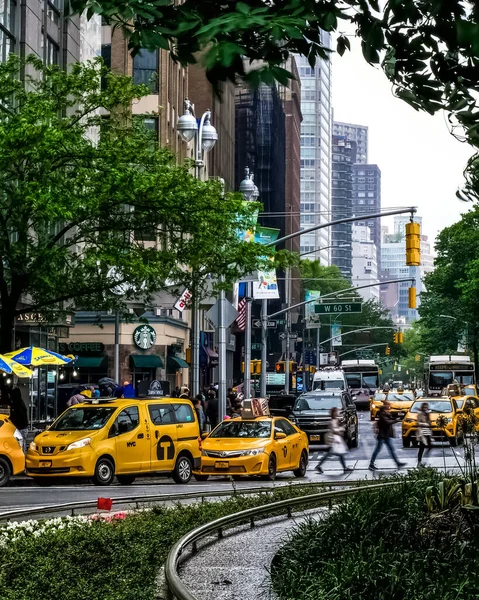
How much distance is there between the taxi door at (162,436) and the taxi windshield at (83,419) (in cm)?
106

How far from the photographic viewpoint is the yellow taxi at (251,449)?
27.1 metres

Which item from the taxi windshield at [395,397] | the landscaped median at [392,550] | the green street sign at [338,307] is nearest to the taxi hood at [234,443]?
the landscaped median at [392,550]

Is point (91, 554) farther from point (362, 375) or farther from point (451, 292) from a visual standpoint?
point (451, 292)

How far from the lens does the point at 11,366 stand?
27.9m

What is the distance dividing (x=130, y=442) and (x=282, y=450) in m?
3.93

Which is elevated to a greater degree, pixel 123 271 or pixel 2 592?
pixel 123 271

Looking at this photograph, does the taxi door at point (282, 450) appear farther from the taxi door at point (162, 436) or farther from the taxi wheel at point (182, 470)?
the taxi door at point (162, 436)

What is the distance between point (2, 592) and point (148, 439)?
15.9 meters

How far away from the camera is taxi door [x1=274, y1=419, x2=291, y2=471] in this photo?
2792 centimetres

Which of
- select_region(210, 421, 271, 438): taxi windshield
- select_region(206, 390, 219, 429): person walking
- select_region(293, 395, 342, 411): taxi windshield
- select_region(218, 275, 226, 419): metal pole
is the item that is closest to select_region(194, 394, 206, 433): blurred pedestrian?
select_region(218, 275, 226, 419): metal pole

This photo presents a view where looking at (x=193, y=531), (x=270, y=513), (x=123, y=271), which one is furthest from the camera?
(x=123, y=271)

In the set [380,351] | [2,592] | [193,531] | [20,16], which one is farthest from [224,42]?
[380,351]

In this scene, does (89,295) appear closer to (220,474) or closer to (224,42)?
(220,474)

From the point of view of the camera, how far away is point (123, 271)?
30.0 meters
